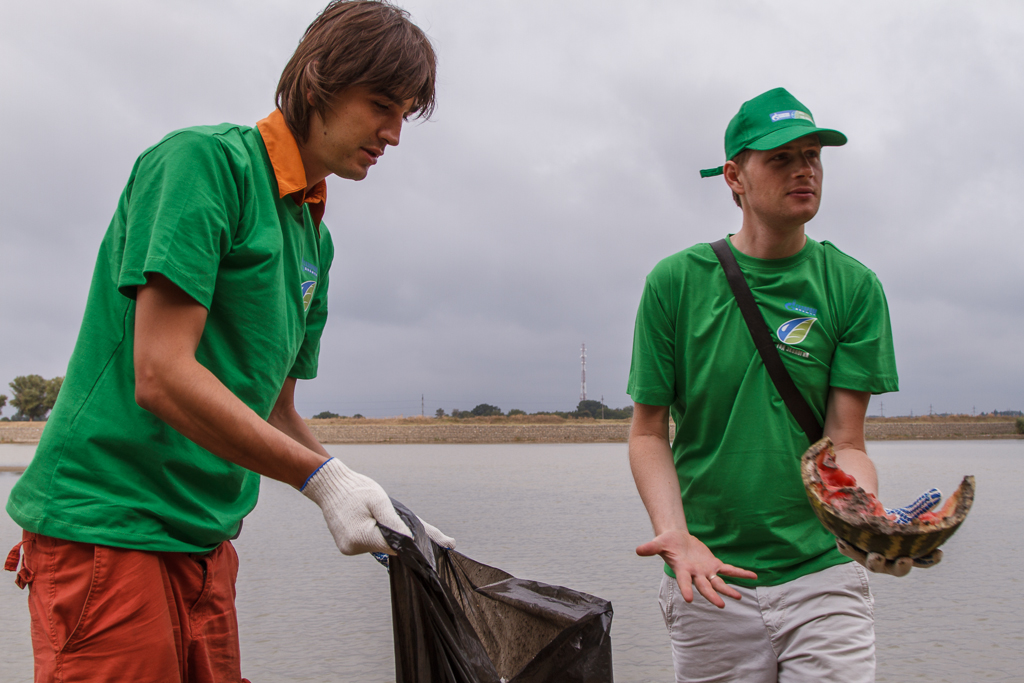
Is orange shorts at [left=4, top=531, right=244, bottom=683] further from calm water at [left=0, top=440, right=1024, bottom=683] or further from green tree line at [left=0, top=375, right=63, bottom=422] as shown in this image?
green tree line at [left=0, top=375, right=63, bottom=422]

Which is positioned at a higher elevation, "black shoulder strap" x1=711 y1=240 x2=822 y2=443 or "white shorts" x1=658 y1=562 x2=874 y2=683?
"black shoulder strap" x1=711 y1=240 x2=822 y2=443

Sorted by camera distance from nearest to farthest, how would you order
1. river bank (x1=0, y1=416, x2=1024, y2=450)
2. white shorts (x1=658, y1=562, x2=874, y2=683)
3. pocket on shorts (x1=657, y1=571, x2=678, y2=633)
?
white shorts (x1=658, y1=562, x2=874, y2=683)
pocket on shorts (x1=657, y1=571, x2=678, y2=633)
river bank (x1=0, y1=416, x2=1024, y2=450)

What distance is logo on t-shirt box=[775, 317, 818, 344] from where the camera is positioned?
226cm

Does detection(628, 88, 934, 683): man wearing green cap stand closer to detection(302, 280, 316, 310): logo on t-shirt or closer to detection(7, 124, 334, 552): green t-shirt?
detection(302, 280, 316, 310): logo on t-shirt

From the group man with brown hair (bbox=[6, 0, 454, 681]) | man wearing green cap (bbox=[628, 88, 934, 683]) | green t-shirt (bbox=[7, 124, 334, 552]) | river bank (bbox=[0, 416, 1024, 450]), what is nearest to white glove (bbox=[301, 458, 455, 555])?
Result: man with brown hair (bbox=[6, 0, 454, 681])

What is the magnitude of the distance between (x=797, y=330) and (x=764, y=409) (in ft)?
0.79

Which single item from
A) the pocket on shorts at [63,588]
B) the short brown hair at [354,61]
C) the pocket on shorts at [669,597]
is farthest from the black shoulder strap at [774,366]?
the pocket on shorts at [63,588]

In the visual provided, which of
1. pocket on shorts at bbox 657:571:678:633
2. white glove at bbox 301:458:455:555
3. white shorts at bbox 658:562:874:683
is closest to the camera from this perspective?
white glove at bbox 301:458:455:555

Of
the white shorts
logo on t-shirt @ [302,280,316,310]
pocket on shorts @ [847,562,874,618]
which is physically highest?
logo on t-shirt @ [302,280,316,310]

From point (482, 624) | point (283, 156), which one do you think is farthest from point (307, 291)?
point (482, 624)

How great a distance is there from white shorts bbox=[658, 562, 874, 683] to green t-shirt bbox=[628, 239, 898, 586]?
5cm

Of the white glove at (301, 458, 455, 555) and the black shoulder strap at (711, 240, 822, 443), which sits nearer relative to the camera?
the white glove at (301, 458, 455, 555)

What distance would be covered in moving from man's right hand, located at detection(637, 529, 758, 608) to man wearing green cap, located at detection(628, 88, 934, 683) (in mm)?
74

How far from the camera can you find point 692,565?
6.35 ft
